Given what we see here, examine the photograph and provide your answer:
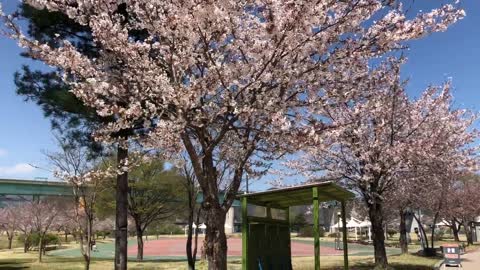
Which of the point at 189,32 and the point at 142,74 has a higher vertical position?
the point at 189,32

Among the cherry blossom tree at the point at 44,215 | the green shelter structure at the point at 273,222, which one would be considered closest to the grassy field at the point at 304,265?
the cherry blossom tree at the point at 44,215

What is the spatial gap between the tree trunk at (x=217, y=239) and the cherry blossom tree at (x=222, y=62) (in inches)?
0.8

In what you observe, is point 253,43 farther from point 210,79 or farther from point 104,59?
point 104,59

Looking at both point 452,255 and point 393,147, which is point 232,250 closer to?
point 452,255

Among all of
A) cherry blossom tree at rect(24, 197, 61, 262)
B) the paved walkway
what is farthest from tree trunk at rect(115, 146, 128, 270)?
cherry blossom tree at rect(24, 197, 61, 262)

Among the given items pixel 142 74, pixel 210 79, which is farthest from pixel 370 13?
pixel 142 74

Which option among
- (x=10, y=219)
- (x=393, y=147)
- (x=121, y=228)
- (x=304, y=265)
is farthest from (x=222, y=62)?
(x=10, y=219)

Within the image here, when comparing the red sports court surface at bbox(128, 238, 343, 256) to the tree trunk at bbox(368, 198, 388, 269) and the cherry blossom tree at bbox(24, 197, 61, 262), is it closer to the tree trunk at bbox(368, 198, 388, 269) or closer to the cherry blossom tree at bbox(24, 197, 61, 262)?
the cherry blossom tree at bbox(24, 197, 61, 262)

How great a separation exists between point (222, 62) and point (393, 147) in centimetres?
895

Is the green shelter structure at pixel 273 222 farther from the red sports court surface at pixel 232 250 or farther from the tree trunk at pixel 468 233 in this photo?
the tree trunk at pixel 468 233

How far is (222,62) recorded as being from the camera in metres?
8.41

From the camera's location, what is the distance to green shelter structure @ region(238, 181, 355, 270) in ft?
31.1

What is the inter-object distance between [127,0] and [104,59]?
1.24 metres

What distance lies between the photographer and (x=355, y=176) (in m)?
17.0
